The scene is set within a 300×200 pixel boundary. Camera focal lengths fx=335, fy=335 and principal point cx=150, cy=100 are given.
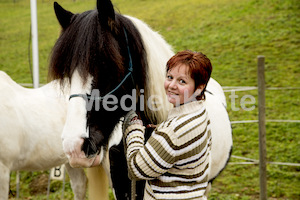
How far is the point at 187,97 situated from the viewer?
1.38m

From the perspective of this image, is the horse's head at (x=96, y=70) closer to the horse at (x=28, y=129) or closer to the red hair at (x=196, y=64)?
the red hair at (x=196, y=64)

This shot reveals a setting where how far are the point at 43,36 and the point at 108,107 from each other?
13.9 metres

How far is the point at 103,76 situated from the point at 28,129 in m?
2.02

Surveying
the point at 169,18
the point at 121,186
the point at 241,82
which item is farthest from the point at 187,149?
the point at 169,18

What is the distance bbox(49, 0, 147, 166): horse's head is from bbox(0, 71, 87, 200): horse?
5.02 feet

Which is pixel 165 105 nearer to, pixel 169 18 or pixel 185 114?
pixel 185 114

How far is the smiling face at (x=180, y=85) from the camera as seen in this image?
1.35 metres

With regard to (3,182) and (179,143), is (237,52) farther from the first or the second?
(179,143)

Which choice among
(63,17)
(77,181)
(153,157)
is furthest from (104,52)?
(77,181)

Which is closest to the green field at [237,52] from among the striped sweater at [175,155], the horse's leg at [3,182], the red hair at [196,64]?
the red hair at [196,64]

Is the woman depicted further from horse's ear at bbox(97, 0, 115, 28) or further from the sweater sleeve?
horse's ear at bbox(97, 0, 115, 28)

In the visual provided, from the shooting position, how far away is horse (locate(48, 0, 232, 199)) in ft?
4.50

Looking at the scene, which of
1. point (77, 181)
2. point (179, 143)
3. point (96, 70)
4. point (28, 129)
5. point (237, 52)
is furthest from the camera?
point (237, 52)

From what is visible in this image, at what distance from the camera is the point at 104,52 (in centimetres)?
144
